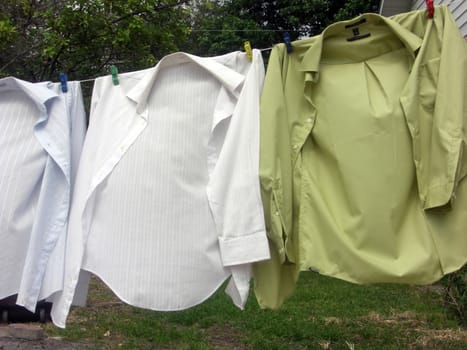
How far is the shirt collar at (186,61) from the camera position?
2367 millimetres

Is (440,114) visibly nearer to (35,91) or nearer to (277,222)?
(277,222)

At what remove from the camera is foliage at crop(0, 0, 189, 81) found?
20.7ft

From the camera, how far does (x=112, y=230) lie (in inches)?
92.4

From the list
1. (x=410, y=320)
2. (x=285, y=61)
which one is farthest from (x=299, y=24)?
(x=285, y=61)

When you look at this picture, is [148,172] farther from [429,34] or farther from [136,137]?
[429,34]

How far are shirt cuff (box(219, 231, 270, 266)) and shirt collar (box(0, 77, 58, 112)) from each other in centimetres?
103

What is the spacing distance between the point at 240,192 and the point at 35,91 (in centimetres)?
106

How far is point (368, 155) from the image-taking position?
2.19m

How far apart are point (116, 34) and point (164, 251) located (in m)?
4.71

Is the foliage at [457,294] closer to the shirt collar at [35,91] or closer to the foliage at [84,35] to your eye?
the shirt collar at [35,91]

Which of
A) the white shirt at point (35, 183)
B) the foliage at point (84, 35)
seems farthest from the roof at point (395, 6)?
the white shirt at point (35, 183)

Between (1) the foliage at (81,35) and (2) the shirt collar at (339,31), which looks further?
(1) the foliage at (81,35)

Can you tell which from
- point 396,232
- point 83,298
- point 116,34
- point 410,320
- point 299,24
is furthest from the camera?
point 299,24

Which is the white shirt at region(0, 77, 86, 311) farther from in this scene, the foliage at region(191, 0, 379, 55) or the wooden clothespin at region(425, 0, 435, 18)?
the foliage at region(191, 0, 379, 55)
